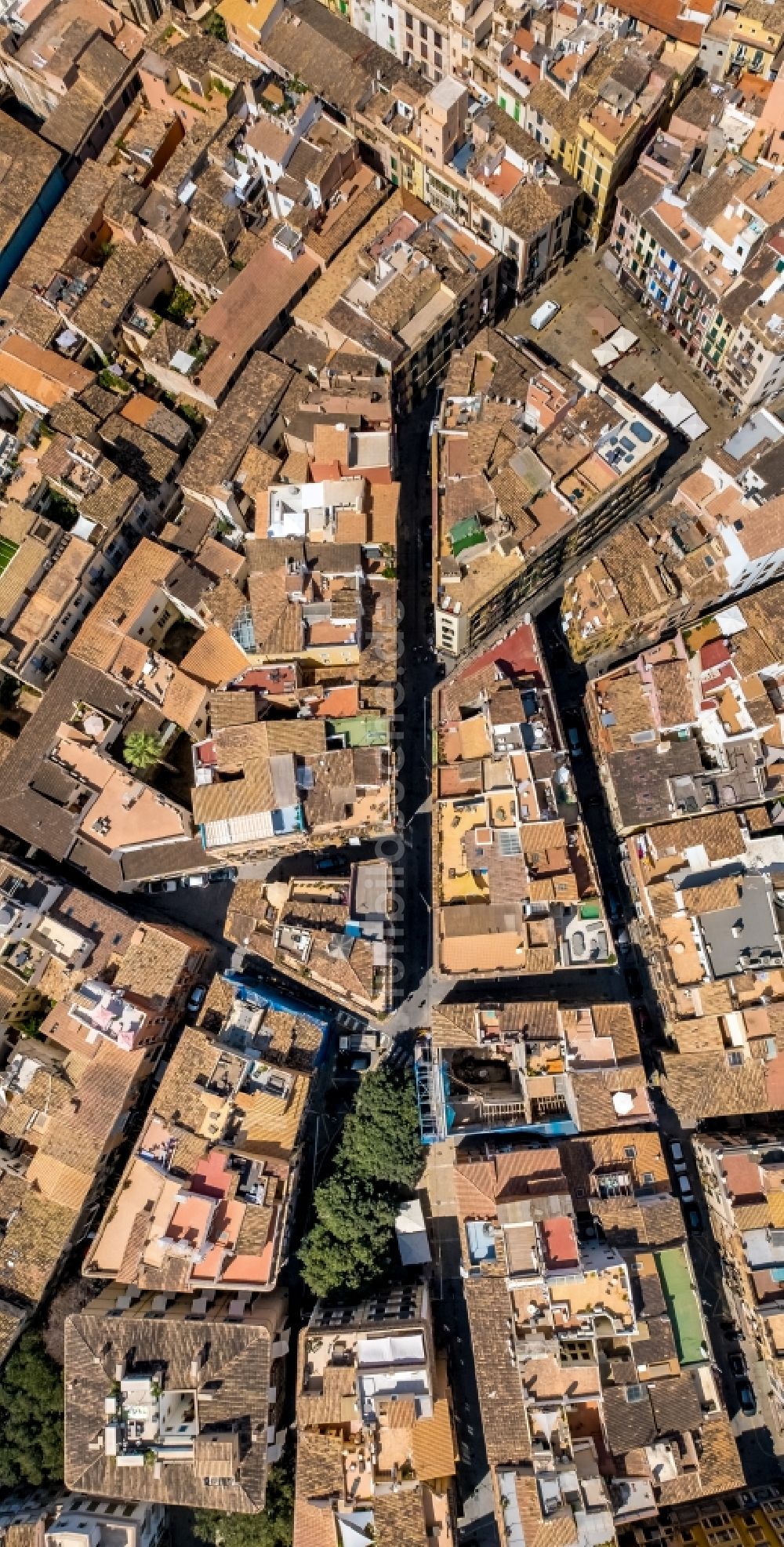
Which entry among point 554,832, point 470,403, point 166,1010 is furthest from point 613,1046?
point 470,403

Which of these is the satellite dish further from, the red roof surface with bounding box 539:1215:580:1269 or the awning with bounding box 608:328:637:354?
the awning with bounding box 608:328:637:354

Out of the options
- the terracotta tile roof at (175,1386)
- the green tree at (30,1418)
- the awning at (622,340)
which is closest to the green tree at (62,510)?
the awning at (622,340)

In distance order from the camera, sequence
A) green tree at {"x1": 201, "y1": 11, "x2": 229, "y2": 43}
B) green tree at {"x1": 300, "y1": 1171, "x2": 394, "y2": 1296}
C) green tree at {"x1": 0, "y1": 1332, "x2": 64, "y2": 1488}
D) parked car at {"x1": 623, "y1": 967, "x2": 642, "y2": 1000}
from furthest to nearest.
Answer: green tree at {"x1": 201, "y1": 11, "x2": 229, "y2": 43}, parked car at {"x1": 623, "y1": 967, "x2": 642, "y2": 1000}, green tree at {"x1": 0, "y1": 1332, "x2": 64, "y2": 1488}, green tree at {"x1": 300, "y1": 1171, "x2": 394, "y2": 1296}

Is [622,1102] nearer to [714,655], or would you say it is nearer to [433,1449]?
[433,1449]

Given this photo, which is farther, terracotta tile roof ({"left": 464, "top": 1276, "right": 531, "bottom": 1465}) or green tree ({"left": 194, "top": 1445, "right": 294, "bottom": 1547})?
green tree ({"left": 194, "top": 1445, "right": 294, "bottom": 1547})

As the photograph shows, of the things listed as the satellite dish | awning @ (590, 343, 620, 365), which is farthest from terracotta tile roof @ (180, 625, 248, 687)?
the satellite dish

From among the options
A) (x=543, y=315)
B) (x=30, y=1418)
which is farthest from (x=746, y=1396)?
(x=543, y=315)
